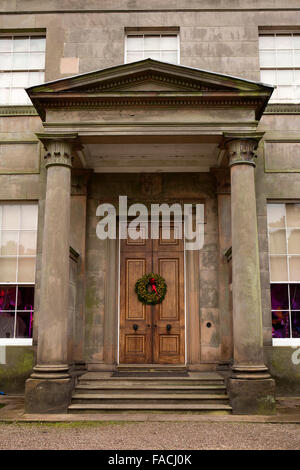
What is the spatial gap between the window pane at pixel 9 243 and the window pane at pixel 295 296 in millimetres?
6220

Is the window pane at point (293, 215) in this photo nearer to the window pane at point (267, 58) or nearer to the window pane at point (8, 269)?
the window pane at point (267, 58)

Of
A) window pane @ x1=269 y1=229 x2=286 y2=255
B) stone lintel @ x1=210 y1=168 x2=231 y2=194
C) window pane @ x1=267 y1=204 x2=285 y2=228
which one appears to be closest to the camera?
window pane @ x1=269 y1=229 x2=286 y2=255

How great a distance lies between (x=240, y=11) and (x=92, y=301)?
766 cm

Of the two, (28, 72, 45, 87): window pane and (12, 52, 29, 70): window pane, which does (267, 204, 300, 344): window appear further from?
(12, 52, 29, 70): window pane

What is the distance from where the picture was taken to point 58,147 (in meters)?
9.15

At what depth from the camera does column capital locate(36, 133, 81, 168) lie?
358 inches

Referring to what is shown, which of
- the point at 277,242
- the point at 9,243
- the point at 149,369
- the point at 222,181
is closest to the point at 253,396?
the point at 149,369

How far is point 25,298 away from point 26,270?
0.62 meters

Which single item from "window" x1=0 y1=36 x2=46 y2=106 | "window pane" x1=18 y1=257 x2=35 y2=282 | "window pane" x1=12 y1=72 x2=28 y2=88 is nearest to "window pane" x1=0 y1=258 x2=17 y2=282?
"window pane" x1=18 y1=257 x2=35 y2=282

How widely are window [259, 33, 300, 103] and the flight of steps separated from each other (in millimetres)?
6645

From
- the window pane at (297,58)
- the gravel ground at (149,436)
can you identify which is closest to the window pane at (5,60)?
the window pane at (297,58)

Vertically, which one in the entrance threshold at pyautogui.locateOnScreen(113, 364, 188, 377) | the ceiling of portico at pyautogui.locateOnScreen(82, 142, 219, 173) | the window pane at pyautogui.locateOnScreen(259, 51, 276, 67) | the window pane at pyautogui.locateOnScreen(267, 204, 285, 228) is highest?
the window pane at pyautogui.locateOnScreen(259, 51, 276, 67)

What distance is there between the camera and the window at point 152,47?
11445mm

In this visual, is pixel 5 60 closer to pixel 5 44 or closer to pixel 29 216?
pixel 5 44
